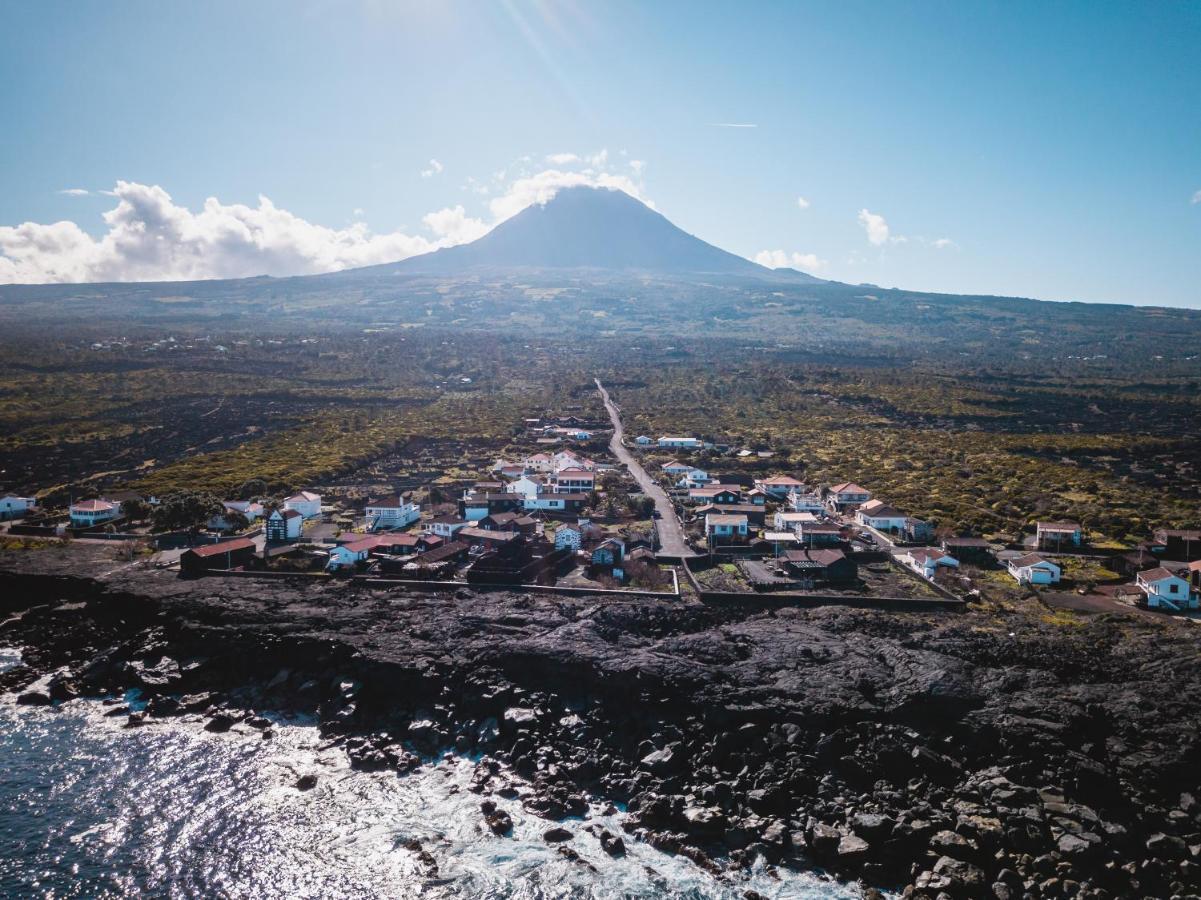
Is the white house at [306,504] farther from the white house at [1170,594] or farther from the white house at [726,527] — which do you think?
the white house at [1170,594]

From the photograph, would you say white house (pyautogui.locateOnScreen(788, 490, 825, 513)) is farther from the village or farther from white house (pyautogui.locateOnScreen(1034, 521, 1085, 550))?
white house (pyautogui.locateOnScreen(1034, 521, 1085, 550))

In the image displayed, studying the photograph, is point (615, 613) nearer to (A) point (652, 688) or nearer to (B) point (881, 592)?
(A) point (652, 688)

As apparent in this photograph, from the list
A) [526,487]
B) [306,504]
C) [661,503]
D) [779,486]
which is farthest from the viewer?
[779,486]

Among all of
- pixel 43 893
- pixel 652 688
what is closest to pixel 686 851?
pixel 652 688

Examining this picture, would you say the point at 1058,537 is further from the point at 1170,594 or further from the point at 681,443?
the point at 681,443

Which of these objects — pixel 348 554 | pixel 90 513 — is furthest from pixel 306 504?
pixel 90 513

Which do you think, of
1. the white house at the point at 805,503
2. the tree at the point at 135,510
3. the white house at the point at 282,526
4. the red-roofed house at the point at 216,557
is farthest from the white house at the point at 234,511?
the white house at the point at 805,503
